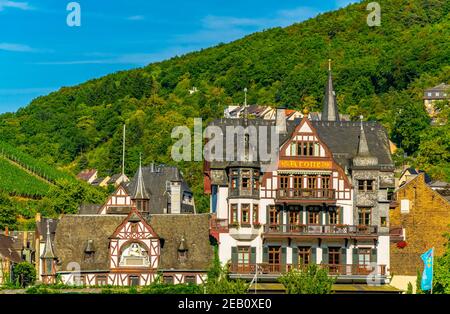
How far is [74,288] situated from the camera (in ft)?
204

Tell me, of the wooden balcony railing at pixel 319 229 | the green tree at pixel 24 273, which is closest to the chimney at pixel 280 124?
the wooden balcony railing at pixel 319 229

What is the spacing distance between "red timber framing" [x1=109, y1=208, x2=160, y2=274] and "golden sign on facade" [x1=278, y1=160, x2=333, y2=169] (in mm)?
8078

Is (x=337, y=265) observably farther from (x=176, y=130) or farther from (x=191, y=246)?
(x=176, y=130)

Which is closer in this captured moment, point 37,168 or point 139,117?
point 37,168

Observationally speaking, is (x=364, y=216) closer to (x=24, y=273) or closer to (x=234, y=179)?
(x=234, y=179)

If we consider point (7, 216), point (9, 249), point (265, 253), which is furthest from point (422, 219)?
point (7, 216)

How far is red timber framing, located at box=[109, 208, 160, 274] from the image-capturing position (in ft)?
212

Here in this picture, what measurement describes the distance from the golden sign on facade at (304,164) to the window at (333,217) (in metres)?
2.48

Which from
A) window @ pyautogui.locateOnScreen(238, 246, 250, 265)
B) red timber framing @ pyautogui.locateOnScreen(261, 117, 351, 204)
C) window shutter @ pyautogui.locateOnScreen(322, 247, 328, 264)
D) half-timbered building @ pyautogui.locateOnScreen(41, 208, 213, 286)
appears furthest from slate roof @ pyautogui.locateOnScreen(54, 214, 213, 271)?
window shutter @ pyautogui.locateOnScreen(322, 247, 328, 264)

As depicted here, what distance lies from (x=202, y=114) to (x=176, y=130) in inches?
1228

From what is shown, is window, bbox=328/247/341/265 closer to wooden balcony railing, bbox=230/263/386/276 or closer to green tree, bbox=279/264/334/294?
wooden balcony railing, bbox=230/263/386/276

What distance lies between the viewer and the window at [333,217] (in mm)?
64213
